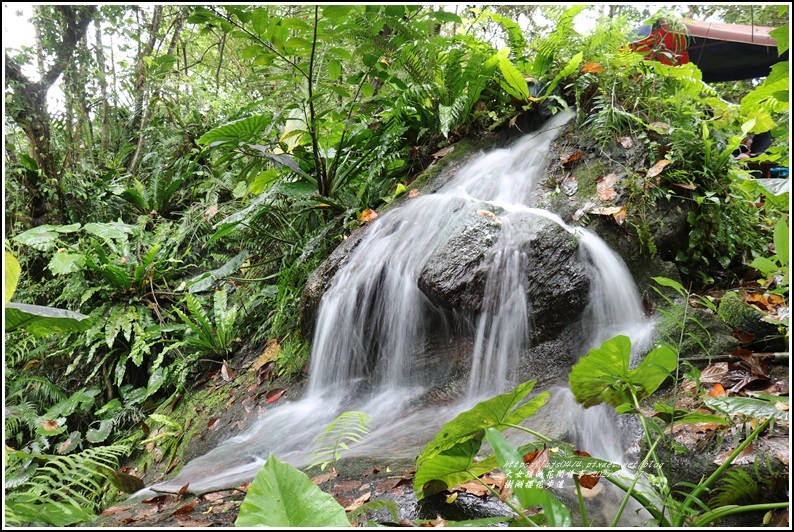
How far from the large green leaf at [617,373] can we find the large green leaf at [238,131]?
2967 mm

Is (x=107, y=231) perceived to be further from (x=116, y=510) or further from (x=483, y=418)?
(x=483, y=418)

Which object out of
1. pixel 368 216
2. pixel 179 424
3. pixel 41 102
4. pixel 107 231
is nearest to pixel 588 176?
pixel 368 216

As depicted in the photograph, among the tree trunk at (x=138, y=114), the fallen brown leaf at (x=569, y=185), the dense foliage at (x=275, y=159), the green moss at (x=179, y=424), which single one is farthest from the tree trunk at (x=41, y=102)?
the fallen brown leaf at (x=569, y=185)

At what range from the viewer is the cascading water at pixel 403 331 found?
2.46m

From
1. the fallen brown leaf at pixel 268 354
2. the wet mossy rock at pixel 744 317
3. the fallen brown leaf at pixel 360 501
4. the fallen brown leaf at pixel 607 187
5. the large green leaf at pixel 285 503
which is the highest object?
the fallen brown leaf at pixel 607 187

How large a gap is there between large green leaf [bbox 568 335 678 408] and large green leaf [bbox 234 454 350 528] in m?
0.68

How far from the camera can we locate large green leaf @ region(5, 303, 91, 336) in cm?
138

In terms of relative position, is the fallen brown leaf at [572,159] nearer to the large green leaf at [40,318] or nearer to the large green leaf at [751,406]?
the large green leaf at [751,406]

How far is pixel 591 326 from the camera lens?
2.62 m

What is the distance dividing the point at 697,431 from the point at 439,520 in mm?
1049

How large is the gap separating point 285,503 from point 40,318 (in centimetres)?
92

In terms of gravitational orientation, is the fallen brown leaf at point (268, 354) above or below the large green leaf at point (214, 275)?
below

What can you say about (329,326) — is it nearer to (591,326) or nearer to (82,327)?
(591,326)

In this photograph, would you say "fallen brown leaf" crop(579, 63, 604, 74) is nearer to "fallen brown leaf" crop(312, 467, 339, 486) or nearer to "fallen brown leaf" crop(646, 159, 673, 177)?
"fallen brown leaf" crop(646, 159, 673, 177)
